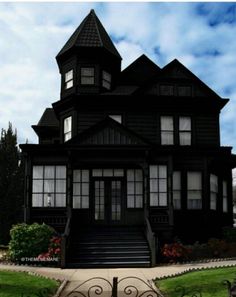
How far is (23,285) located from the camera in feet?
42.4

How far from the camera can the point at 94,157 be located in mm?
22781

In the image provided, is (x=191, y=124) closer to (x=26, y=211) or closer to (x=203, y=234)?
Answer: (x=203, y=234)

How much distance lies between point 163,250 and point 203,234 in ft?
19.3

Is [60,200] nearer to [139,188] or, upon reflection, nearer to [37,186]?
[37,186]

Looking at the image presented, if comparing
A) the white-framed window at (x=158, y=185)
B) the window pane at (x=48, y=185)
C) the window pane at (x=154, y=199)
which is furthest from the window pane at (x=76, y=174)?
the window pane at (x=154, y=199)

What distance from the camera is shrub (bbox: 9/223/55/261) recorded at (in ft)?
64.1

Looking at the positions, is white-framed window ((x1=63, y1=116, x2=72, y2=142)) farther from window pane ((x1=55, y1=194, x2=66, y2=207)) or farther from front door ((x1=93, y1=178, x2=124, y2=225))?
window pane ((x1=55, y1=194, x2=66, y2=207))

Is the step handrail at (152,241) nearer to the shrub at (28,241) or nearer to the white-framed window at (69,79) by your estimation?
the shrub at (28,241)

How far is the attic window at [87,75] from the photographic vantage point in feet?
90.9

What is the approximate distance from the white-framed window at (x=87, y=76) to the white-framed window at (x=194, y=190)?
27.5 ft

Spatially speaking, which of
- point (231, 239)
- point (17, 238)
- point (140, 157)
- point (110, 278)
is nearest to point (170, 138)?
point (140, 157)

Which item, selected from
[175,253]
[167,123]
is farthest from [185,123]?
[175,253]

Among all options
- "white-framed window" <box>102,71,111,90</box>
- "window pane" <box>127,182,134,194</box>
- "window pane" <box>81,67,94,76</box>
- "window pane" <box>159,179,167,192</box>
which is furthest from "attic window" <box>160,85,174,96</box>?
"window pane" <box>127,182,134,194</box>

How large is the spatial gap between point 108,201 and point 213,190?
6.77 meters
